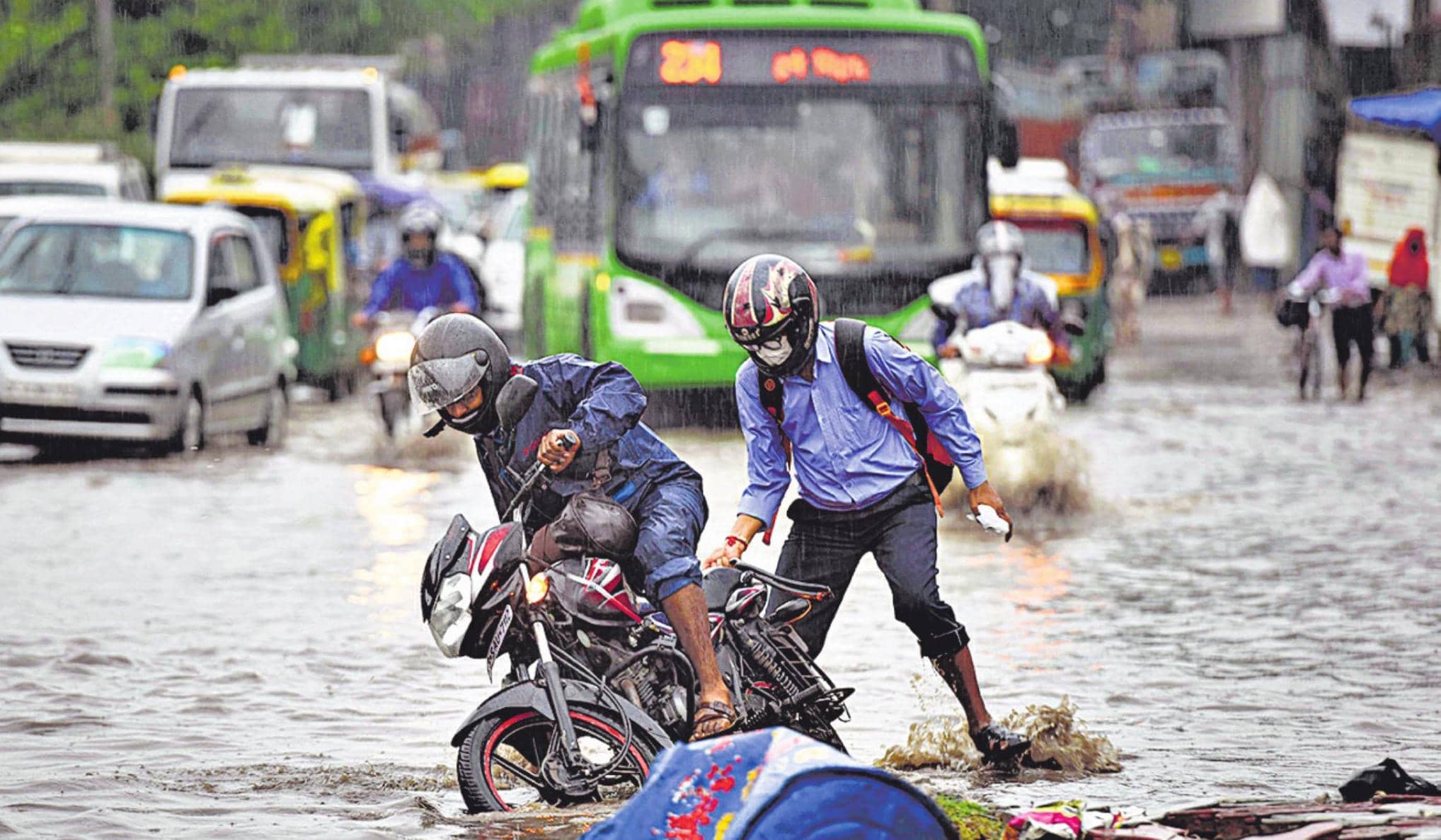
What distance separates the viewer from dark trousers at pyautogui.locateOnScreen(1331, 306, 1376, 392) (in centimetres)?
2331

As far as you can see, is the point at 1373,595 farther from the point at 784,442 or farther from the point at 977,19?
the point at 977,19

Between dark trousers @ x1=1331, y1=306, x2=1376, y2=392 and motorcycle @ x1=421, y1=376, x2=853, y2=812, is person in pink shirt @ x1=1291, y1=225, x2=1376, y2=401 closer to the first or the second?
dark trousers @ x1=1331, y1=306, x2=1376, y2=392

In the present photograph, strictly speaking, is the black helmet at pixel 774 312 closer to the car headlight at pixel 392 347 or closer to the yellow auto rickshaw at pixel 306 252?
the car headlight at pixel 392 347

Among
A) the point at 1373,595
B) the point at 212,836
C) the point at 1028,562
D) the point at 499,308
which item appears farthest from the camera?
the point at 499,308

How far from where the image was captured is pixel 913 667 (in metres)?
9.67

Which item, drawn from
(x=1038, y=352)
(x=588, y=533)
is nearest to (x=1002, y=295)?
(x=1038, y=352)

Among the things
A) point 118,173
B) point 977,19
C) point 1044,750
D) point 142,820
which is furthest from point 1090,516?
point 977,19

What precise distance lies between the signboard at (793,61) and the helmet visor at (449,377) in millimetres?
12665

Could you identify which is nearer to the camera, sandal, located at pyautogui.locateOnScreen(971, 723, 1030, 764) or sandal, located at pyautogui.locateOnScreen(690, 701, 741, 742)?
sandal, located at pyautogui.locateOnScreen(690, 701, 741, 742)

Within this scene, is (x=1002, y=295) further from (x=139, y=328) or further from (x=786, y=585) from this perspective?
(x=786, y=585)

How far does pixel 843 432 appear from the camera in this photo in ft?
24.1

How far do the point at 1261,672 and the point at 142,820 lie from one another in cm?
424

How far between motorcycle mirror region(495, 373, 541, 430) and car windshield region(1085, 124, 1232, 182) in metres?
42.7

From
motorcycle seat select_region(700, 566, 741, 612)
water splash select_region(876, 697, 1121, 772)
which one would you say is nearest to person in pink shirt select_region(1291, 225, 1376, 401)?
water splash select_region(876, 697, 1121, 772)
